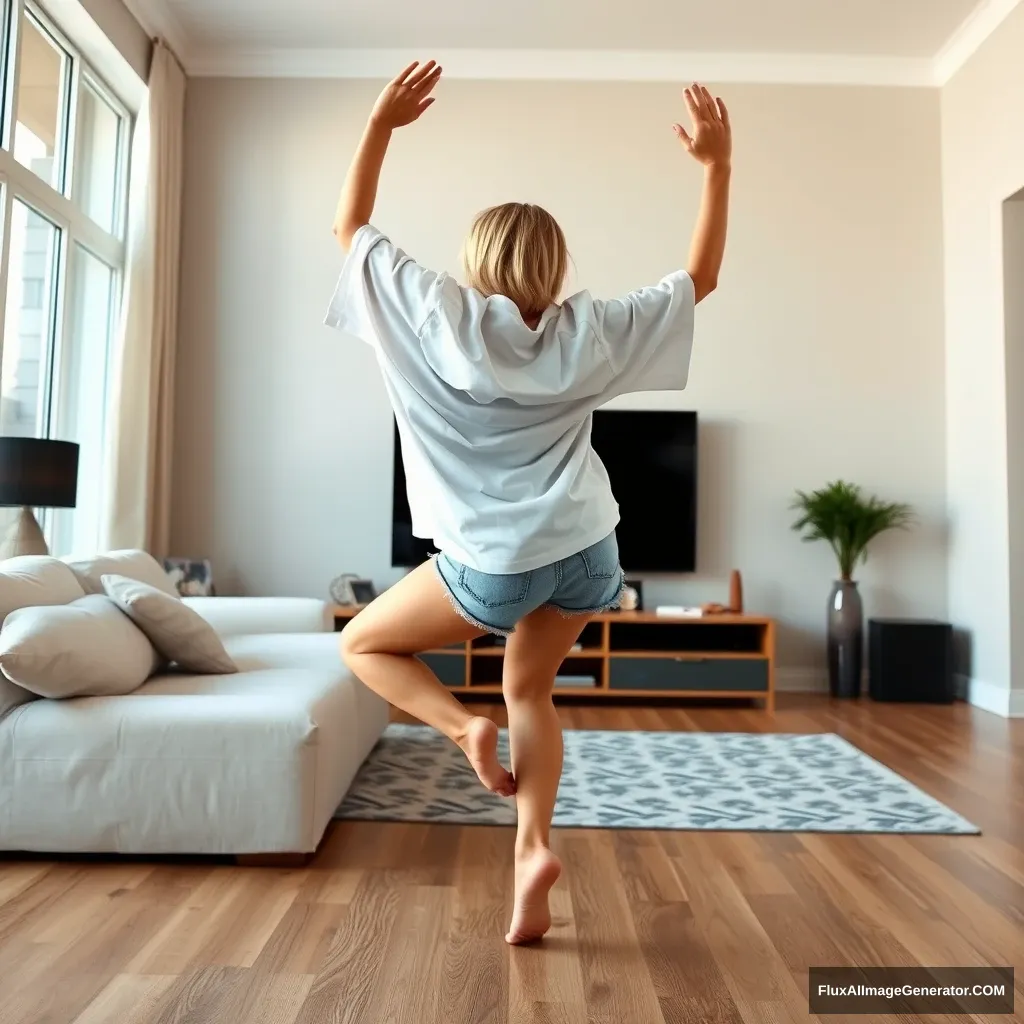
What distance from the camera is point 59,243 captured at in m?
4.52

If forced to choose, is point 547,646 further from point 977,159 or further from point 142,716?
point 977,159

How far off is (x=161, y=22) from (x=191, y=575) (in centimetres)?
280

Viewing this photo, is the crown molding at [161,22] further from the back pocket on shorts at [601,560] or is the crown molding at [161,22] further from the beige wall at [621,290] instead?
the back pocket on shorts at [601,560]

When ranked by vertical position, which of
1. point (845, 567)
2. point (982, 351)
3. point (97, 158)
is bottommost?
point (845, 567)

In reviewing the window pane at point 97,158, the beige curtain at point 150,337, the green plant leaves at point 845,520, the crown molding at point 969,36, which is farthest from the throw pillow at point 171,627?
the crown molding at point 969,36

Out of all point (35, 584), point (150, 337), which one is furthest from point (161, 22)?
point (35, 584)

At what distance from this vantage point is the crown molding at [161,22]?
4832 millimetres

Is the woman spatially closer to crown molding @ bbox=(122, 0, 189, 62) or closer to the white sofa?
the white sofa

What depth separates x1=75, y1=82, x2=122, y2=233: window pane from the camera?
476 centimetres

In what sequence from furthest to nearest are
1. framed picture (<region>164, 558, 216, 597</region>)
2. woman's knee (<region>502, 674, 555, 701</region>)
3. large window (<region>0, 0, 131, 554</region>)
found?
1. framed picture (<region>164, 558, 216, 597</region>)
2. large window (<region>0, 0, 131, 554</region>)
3. woman's knee (<region>502, 674, 555, 701</region>)

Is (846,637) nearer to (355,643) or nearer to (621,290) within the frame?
(621,290)

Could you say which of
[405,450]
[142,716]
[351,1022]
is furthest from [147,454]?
[351,1022]

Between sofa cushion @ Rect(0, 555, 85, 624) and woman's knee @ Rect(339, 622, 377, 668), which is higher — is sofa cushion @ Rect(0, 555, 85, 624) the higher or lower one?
the higher one

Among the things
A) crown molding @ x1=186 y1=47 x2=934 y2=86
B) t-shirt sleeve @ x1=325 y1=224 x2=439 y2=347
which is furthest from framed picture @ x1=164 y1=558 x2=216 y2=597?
t-shirt sleeve @ x1=325 y1=224 x2=439 y2=347
